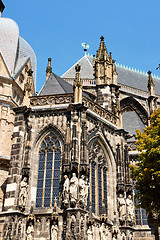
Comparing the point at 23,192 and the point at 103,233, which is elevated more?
the point at 23,192

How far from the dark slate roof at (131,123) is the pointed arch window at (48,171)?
26.8 ft

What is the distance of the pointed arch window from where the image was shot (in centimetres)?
1500

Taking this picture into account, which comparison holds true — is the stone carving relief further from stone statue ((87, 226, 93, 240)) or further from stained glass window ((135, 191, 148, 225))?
stained glass window ((135, 191, 148, 225))

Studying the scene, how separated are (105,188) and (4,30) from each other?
52.6ft

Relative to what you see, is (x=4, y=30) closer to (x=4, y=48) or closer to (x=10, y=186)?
(x=4, y=48)

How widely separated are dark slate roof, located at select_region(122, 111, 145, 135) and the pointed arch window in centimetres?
816

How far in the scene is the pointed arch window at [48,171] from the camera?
15.0 metres

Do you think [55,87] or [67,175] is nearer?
[67,175]

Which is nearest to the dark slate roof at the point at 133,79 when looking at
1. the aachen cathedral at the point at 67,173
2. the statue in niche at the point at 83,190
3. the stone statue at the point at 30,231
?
the aachen cathedral at the point at 67,173

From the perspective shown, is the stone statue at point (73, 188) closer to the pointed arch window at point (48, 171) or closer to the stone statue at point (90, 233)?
the pointed arch window at point (48, 171)

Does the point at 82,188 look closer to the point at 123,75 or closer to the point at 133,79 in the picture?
the point at 123,75

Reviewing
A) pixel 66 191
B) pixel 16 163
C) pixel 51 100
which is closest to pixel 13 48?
pixel 51 100

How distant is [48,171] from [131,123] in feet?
32.1

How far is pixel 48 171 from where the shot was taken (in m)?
15.6
